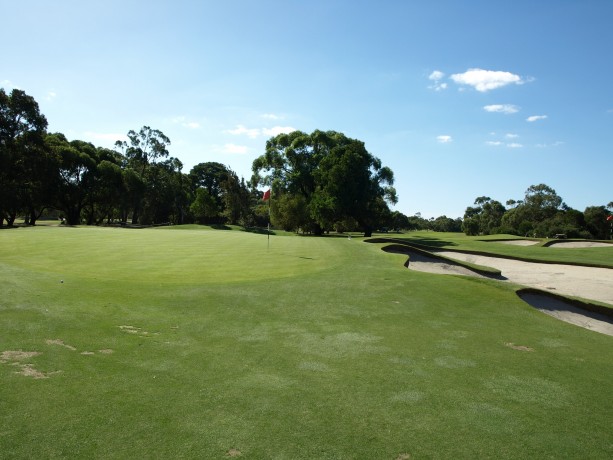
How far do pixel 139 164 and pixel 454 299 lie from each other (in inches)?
3449

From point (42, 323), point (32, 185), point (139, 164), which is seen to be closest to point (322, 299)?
point (42, 323)

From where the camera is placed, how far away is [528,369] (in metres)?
7.82

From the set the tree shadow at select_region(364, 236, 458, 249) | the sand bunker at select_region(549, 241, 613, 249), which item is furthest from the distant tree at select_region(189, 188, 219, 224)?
the sand bunker at select_region(549, 241, 613, 249)

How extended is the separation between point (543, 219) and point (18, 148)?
9098 centimetres

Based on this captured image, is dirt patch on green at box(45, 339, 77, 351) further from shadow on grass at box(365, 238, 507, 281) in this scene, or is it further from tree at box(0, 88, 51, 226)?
tree at box(0, 88, 51, 226)

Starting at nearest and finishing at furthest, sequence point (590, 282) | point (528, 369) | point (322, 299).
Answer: point (528, 369) → point (322, 299) → point (590, 282)

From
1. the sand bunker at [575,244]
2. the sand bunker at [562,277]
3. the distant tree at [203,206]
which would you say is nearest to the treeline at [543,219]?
the sand bunker at [575,244]

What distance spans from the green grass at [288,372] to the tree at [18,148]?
155 feet

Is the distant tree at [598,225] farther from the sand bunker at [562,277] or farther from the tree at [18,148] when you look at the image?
the tree at [18,148]

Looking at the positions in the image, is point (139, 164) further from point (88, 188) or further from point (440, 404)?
point (440, 404)

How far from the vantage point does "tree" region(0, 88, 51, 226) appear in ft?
173

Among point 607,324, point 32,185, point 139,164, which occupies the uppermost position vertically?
point 139,164

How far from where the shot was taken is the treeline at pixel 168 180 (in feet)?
178

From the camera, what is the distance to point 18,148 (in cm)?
5456
